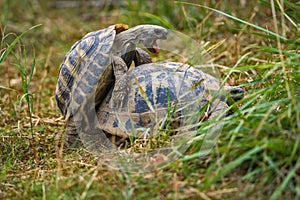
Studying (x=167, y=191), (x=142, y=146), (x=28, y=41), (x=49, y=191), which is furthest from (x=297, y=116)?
(x=28, y=41)

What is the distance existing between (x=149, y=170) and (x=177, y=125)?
49cm

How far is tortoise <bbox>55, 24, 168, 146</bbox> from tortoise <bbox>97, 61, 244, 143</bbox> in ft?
0.30

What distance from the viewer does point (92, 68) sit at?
122 inches

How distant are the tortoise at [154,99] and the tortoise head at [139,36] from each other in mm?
232

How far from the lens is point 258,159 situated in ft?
7.54

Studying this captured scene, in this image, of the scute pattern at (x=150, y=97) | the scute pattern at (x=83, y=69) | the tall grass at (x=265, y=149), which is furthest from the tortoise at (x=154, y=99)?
the tall grass at (x=265, y=149)

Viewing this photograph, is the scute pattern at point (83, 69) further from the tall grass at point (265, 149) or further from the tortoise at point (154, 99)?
the tall grass at point (265, 149)

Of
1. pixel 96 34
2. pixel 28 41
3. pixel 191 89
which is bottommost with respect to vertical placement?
pixel 28 41

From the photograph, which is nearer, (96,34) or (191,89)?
(191,89)

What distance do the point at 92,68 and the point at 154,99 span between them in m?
0.45

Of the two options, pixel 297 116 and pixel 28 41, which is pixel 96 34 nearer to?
pixel 297 116

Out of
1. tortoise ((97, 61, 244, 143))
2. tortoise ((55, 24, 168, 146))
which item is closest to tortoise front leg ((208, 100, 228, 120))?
tortoise ((97, 61, 244, 143))

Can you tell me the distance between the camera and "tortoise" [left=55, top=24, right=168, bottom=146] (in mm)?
3104

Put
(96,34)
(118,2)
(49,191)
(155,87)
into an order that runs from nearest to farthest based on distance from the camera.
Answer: (49,191) < (155,87) < (96,34) < (118,2)
